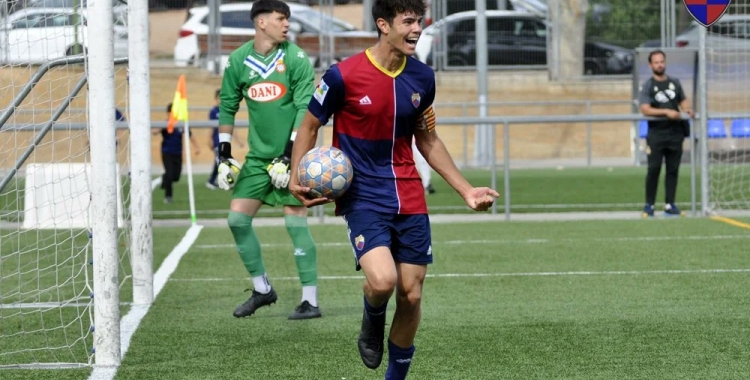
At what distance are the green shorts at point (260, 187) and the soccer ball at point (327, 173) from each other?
8.47ft

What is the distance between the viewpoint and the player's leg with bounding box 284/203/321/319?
8.61 meters

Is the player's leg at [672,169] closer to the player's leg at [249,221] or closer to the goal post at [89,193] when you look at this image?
the goal post at [89,193]

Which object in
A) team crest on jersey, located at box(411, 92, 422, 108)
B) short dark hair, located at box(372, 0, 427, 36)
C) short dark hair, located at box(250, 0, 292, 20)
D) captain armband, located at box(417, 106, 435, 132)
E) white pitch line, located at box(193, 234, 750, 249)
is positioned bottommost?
white pitch line, located at box(193, 234, 750, 249)

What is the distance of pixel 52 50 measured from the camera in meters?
9.05

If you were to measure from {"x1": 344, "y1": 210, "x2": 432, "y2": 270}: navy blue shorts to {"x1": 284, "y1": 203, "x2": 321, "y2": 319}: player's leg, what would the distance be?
2.64 m

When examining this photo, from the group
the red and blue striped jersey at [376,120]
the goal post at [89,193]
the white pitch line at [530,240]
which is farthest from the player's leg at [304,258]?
the white pitch line at [530,240]

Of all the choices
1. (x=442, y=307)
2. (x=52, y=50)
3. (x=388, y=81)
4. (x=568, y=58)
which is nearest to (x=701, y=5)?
(x=442, y=307)

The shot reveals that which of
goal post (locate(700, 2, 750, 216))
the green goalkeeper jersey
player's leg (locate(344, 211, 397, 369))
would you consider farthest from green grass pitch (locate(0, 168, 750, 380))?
goal post (locate(700, 2, 750, 216))

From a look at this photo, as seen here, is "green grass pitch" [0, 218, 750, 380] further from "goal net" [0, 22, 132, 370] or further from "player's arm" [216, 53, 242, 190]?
"player's arm" [216, 53, 242, 190]

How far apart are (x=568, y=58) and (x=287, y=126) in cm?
1868

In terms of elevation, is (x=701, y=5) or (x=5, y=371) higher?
Result: (x=701, y=5)

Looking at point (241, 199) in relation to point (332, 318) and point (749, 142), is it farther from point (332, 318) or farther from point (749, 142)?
point (749, 142)

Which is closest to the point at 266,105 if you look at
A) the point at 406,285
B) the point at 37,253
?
the point at 406,285

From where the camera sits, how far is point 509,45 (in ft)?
87.0
